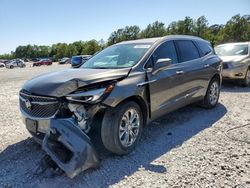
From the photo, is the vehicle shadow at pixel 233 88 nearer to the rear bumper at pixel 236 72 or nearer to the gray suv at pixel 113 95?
the rear bumper at pixel 236 72

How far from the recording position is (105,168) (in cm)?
355

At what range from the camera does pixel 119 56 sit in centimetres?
473

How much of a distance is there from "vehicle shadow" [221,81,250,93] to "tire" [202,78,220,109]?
96.6 inches

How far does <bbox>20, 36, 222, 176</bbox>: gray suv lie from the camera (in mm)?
3379

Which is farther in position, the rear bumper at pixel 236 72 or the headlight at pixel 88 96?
the rear bumper at pixel 236 72

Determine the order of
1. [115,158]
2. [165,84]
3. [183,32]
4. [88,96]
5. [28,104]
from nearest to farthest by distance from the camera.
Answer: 1. [88,96]
2. [28,104]
3. [115,158]
4. [165,84]
5. [183,32]

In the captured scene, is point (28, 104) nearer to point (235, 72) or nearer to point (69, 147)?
point (69, 147)

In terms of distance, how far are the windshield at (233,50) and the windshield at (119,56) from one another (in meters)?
6.56

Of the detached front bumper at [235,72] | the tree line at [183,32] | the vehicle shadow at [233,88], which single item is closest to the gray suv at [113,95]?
the vehicle shadow at [233,88]

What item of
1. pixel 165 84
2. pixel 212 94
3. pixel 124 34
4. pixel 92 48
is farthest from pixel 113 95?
pixel 92 48

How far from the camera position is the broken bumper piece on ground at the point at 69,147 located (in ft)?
10.4

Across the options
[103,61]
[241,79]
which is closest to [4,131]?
[103,61]

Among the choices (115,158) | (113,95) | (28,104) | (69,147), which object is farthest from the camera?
(115,158)

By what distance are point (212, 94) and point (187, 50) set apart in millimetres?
1540
